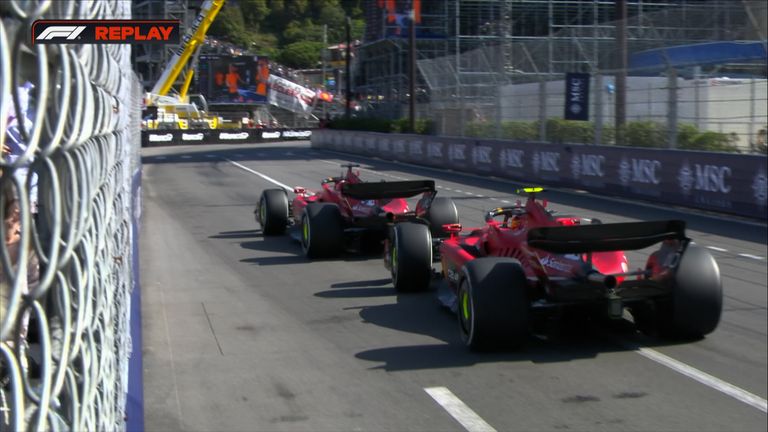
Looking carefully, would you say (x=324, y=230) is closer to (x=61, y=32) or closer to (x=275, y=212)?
(x=275, y=212)

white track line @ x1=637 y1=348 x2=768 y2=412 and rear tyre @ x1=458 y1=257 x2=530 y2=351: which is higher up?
rear tyre @ x1=458 y1=257 x2=530 y2=351

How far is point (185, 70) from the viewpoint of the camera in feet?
27.4

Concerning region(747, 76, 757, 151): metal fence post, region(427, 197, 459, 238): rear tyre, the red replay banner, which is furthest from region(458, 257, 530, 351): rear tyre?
region(747, 76, 757, 151): metal fence post

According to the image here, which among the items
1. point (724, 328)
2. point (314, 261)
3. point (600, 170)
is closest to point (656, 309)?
point (724, 328)

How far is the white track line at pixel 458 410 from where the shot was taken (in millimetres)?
5695

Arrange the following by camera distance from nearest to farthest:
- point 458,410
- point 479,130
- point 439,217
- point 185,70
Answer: point 458,410, point 185,70, point 439,217, point 479,130

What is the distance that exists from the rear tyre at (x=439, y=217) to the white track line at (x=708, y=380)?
3.86 metres

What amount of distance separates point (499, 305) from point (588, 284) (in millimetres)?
648

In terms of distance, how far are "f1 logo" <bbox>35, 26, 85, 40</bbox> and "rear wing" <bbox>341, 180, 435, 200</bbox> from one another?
388 inches

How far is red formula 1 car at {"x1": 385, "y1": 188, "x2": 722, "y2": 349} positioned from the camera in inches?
274

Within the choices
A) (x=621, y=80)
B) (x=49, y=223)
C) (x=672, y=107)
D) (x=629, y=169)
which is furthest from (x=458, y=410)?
(x=621, y=80)

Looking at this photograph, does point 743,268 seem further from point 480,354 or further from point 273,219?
point 273,219

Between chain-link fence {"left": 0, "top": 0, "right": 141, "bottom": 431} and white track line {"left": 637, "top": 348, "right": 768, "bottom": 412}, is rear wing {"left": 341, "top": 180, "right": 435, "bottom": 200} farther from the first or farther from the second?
chain-link fence {"left": 0, "top": 0, "right": 141, "bottom": 431}

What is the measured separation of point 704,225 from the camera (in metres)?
15.2
